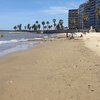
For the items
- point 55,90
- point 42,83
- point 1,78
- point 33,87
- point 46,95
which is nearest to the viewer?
point 46,95

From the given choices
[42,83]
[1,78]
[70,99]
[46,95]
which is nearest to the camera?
[70,99]

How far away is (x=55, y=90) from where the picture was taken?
971 cm

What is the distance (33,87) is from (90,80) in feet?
6.89

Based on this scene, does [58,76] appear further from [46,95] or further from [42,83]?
[46,95]

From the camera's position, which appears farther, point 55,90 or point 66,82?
point 66,82

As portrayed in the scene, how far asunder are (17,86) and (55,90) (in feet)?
5.59

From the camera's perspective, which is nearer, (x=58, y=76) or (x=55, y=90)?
(x=55, y=90)

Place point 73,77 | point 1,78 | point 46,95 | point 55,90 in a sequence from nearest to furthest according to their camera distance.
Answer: point 46,95
point 55,90
point 73,77
point 1,78

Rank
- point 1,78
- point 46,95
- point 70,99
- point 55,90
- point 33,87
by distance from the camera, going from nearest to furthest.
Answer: point 70,99 < point 46,95 < point 55,90 < point 33,87 < point 1,78

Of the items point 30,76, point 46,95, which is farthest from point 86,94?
point 30,76

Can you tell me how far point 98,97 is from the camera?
27.9 ft

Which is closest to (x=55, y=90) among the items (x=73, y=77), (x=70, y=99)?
(x=70, y=99)

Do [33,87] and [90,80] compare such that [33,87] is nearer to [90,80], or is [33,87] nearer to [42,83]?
[42,83]

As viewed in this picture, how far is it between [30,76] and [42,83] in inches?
77.4
